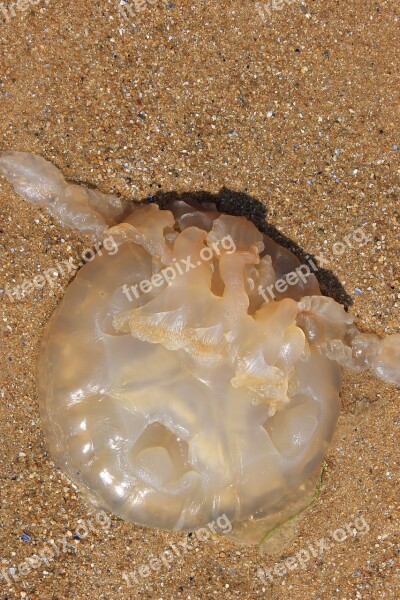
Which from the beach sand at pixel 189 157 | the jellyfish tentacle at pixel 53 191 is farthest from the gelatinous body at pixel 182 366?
the beach sand at pixel 189 157

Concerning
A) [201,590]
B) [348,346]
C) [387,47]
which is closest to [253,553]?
[201,590]

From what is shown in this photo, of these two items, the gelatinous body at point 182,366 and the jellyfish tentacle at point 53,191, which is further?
the jellyfish tentacle at point 53,191

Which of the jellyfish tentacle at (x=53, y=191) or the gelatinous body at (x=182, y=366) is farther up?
the jellyfish tentacle at (x=53, y=191)

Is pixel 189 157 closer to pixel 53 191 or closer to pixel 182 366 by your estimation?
pixel 53 191

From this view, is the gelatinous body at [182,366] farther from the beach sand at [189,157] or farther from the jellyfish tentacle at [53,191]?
the beach sand at [189,157]

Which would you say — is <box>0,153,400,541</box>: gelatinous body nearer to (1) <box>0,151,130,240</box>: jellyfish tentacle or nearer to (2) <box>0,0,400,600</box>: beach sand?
(1) <box>0,151,130,240</box>: jellyfish tentacle

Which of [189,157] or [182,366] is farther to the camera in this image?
[189,157]

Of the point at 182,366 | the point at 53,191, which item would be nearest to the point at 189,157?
the point at 53,191
